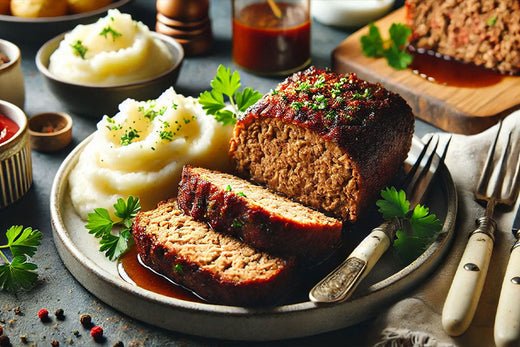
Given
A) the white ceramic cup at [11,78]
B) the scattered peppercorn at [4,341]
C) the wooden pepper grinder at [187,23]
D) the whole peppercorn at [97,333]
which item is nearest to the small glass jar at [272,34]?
the wooden pepper grinder at [187,23]

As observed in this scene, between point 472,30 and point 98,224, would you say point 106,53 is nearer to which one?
point 98,224

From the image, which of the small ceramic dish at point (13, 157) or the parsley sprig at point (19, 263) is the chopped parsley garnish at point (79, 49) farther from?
the parsley sprig at point (19, 263)

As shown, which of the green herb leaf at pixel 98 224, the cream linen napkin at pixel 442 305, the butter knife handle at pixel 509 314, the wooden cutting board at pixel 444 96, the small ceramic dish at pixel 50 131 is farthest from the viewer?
the wooden cutting board at pixel 444 96

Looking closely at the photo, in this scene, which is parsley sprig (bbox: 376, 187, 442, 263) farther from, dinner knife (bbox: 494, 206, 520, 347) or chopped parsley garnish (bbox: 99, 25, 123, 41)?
chopped parsley garnish (bbox: 99, 25, 123, 41)

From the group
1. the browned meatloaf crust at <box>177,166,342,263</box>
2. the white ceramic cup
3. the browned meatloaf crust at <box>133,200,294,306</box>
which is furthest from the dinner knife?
the white ceramic cup

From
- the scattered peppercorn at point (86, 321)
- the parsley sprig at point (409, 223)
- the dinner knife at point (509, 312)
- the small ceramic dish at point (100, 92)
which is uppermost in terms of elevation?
the dinner knife at point (509, 312)

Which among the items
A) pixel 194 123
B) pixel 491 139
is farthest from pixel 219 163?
pixel 491 139

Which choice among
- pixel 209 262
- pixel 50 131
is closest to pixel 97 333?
pixel 209 262
